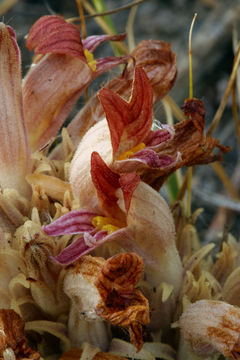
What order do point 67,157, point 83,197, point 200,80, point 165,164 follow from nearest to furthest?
point 165,164
point 83,197
point 67,157
point 200,80

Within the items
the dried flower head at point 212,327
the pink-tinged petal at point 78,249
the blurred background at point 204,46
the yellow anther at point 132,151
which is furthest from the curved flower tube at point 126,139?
the blurred background at point 204,46

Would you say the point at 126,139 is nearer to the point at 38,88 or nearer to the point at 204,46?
the point at 38,88

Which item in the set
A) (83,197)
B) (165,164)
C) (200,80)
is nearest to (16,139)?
(83,197)

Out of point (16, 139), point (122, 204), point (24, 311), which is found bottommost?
point (24, 311)

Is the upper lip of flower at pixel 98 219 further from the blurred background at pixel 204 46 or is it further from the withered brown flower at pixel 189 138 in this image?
the blurred background at pixel 204 46

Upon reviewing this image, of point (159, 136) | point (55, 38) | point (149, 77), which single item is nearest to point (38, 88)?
point (55, 38)

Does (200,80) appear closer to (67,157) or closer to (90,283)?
(67,157)
